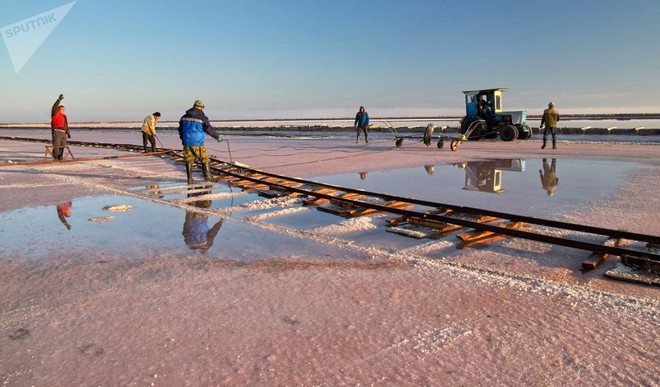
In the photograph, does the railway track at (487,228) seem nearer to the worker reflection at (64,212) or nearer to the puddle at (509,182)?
the puddle at (509,182)

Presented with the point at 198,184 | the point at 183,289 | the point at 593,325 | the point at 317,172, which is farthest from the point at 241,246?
the point at 317,172

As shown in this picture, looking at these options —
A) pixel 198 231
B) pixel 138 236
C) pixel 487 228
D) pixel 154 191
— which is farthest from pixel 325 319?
pixel 154 191

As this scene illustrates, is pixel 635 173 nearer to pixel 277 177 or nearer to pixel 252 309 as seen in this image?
pixel 277 177

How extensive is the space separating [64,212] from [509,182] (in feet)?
→ 28.2

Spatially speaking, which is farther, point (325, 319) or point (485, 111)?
point (485, 111)

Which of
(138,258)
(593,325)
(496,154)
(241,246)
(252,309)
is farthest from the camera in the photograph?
(496,154)

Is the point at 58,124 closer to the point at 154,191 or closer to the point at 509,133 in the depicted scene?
the point at 154,191

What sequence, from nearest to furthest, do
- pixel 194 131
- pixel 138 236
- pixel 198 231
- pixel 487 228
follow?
1. pixel 487 228
2. pixel 138 236
3. pixel 198 231
4. pixel 194 131

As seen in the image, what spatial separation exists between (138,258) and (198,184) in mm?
5967

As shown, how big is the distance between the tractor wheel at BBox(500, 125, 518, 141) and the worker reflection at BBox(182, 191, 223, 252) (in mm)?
14210

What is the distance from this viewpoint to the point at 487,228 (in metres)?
5.82

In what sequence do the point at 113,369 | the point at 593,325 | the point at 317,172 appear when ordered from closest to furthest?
1. the point at 113,369
2. the point at 593,325
3. the point at 317,172

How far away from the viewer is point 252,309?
3715 millimetres

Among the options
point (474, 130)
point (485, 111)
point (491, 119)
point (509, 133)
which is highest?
point (485, 111)
